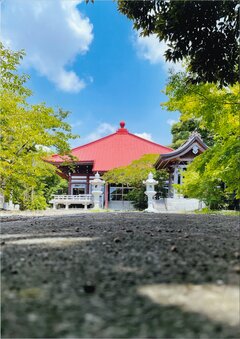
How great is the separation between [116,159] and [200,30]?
14.1 meters

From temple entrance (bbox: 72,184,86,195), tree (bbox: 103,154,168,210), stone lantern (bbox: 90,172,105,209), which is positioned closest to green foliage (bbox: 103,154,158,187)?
tree (bbox: 103,154,168,210)

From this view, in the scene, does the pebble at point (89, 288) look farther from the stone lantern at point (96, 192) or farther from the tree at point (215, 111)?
the stone lantern at point (96, 192)

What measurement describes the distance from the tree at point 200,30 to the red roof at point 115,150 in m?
12.9

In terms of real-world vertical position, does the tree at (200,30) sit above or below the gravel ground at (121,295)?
above

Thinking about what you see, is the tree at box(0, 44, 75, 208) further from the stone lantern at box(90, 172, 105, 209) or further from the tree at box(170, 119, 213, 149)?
the tree at box(170, 119, 213, 149)

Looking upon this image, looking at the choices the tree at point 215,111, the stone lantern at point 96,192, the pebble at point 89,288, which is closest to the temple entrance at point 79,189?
the stone lantern at point 96,192

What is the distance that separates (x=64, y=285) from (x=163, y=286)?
317 millimetres

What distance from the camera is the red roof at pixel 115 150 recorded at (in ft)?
58.3

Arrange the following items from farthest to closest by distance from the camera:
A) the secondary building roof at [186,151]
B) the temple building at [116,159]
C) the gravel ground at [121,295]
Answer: the temple building at [116,159] < the secondary building roof at [186,151] < the gravel ground at [121,295]

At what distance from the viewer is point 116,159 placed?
1823 cm

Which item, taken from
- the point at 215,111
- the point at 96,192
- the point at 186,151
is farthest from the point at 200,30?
the point at 186,151

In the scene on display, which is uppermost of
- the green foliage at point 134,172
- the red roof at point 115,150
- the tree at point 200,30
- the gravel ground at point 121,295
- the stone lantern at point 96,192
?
the red roof at point 115,150

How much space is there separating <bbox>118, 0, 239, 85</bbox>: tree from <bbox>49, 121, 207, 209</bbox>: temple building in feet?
34.6

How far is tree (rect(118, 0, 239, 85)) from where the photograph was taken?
13.6ft
